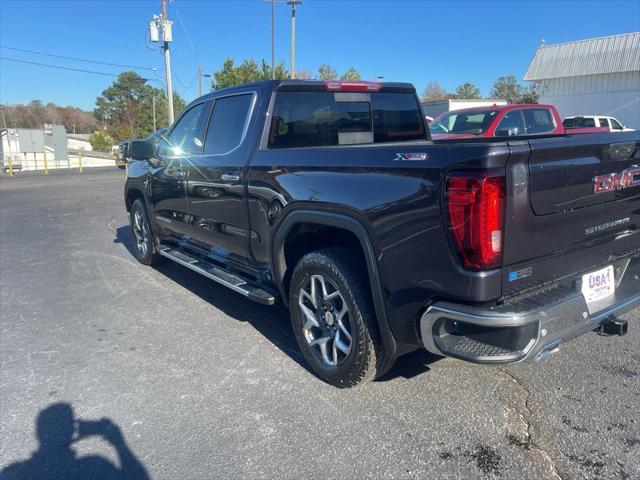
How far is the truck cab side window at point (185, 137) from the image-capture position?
188 inches

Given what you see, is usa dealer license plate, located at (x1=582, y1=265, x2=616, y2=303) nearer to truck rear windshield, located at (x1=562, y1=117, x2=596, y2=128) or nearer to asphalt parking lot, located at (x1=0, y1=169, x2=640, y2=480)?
asphalt parking lot, located at (x1=0, y1=169, x2=640, y2=480)

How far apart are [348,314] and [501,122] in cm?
879

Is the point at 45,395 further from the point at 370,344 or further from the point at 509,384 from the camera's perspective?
the point at 509,384

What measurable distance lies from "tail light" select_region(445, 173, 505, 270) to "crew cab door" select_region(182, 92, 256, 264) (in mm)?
1937

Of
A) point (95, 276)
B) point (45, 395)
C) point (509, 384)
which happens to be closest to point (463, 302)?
point (509, 384)

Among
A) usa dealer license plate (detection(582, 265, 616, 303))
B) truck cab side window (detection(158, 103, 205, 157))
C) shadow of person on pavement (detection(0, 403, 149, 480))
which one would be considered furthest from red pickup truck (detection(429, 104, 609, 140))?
shadow of person on pavement (detection(0, 403, 149, 480))

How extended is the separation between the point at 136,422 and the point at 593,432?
2597 mm

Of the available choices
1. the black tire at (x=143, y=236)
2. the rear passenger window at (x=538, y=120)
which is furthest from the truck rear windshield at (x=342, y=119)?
the rear passenger window at (x=538, y=120)

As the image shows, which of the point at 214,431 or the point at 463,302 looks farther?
the point at 214,431

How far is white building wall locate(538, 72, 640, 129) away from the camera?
30094 mm

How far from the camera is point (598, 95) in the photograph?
31.7 metres

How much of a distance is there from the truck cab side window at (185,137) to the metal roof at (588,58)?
32105 mm

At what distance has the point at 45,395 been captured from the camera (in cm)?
334

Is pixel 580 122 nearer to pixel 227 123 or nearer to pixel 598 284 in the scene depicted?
pixel 227 123
